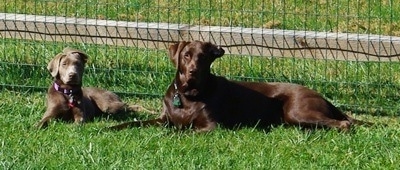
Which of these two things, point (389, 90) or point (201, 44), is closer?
point (201, 44)

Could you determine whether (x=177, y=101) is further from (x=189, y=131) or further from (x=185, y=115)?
(x=189, y=131)

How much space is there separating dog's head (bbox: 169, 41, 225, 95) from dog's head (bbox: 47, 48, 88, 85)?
0.73 meters

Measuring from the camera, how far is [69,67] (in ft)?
27.8

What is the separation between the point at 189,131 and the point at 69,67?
1.08m

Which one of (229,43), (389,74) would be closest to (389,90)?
(389,74)

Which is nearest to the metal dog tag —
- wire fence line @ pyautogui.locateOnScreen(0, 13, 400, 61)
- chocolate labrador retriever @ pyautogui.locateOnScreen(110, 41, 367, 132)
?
chocolate labrador retriever @ pyautogui.locateOnScreen(110, 41, 367, 132)

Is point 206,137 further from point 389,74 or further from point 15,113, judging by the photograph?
point 389,74

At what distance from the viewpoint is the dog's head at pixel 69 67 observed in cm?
846

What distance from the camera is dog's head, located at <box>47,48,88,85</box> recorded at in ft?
27.8

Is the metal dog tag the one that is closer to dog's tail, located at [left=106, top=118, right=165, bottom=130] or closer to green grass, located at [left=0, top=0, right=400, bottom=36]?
dog's tail, located at [left=106, top=118, right=165, bottom=130]

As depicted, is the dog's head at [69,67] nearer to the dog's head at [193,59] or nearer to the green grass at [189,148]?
the green grass at [189,148]

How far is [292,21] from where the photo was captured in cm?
1119

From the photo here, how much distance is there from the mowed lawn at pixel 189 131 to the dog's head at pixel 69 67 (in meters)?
0.37

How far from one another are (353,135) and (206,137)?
106cm
